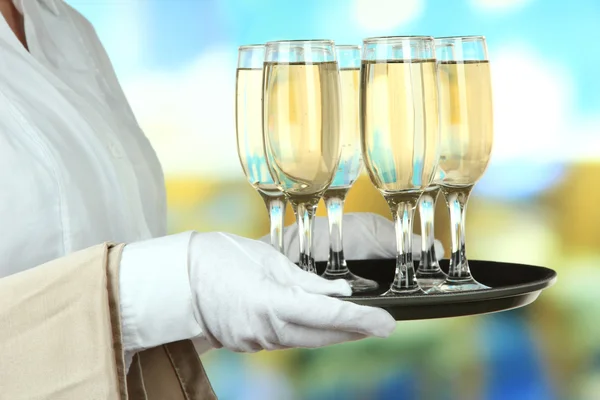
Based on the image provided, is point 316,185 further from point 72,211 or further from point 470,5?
point 470,5

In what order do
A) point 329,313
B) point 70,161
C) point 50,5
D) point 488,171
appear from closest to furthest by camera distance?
point 329,313, point 70,161, point 50,5, point 488,171

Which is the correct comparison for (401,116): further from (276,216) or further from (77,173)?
(77,173)

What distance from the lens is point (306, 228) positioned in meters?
0.82

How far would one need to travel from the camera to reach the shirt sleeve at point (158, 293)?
0.74 meters

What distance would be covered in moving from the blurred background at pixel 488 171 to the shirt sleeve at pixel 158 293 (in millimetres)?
1709

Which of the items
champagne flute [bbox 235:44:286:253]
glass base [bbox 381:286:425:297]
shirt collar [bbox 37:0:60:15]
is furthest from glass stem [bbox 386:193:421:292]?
shirt collar [bbox 37:0:60:15]

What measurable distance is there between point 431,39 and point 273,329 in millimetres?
254

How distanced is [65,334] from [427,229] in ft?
1.05

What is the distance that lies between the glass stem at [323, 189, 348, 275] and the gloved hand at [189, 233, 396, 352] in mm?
108

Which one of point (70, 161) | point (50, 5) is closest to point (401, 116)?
point (70, 161)

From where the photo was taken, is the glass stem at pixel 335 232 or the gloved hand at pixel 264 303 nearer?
the gloved hand at pixel 264 303

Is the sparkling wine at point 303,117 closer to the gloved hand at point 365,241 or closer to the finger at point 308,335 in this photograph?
the finger at point 308,335

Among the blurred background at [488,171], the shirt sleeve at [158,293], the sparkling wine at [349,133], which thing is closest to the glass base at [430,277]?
the sparkling wine at [349,133]

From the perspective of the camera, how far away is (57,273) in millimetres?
738
